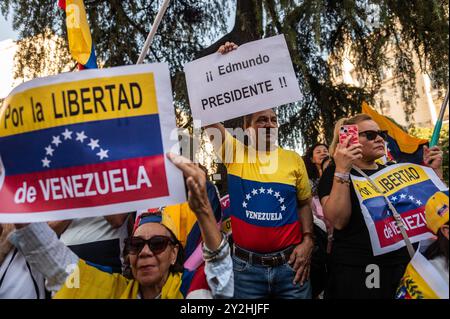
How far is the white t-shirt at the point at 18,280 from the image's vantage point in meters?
2.01

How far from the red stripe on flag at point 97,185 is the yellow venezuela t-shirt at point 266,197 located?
714mm

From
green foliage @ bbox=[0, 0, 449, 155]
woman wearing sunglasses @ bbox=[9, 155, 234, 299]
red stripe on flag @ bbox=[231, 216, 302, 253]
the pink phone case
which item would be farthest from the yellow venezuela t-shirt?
green foliage @ bbox=[0, 0, 449, 155]

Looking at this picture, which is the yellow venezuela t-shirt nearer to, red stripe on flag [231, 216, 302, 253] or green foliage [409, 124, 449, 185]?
red stripe on flag [231, 216, 302, 253]

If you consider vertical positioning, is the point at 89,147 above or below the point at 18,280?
above

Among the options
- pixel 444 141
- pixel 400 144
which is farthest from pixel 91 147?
pixel 444 141

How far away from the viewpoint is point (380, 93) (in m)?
6.06

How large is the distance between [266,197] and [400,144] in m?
0.96

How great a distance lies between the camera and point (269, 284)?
2.32 m

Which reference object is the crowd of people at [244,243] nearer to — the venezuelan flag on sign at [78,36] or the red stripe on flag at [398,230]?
the red stripe on flag at [398,230]

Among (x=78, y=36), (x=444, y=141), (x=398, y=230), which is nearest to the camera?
(x=398, y=230)

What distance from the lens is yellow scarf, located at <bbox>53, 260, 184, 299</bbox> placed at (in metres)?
1.85

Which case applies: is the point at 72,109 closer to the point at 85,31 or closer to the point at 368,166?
the point at 85,31

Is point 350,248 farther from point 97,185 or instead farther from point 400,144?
point 97,185

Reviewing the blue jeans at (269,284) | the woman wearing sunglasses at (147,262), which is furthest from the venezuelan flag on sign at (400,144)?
the woman wearing sunglasses at (147,262)
